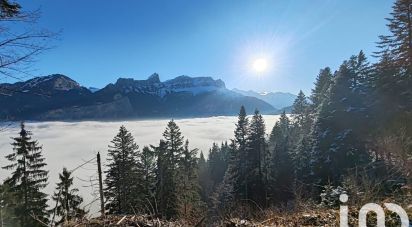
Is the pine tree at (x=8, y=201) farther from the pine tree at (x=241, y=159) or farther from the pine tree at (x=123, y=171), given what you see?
the pine tree at (x=241, y=159)

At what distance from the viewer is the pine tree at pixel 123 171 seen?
34.7m

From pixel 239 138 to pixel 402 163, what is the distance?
35.4 meters

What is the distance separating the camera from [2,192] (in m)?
27.7

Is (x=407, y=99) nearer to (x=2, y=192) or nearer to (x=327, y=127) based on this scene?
(x=327, y=127)

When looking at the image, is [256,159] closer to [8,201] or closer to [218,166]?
[8,201]

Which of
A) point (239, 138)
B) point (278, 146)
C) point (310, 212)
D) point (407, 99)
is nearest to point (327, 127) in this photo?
point (407, 99)

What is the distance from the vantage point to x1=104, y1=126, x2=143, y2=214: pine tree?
34.7 metres

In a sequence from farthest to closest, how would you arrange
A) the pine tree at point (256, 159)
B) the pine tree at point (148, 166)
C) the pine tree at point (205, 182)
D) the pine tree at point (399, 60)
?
1. the pine tree at point (205, 182)
2. the pine tree at point (256, 159)
3. the pine tree at point (148, 166)
4. the pine tree at point (399, 60)

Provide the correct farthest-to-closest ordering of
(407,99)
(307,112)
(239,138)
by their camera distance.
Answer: (307,112) < (239,138) < (407,99)

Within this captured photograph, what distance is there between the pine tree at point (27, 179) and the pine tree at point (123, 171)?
20.1 ft

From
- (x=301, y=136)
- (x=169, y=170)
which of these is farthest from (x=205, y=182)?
(x=169, y=170)

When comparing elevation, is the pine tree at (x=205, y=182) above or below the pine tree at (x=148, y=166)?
below

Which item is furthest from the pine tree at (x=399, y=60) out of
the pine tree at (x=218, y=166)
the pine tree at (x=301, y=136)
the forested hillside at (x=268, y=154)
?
the pine tree at (x=218, y=166)

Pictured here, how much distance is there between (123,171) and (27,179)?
8.85 metres
